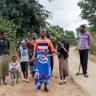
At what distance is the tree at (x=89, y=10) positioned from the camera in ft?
129

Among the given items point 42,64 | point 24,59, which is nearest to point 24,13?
Result: point 24,59

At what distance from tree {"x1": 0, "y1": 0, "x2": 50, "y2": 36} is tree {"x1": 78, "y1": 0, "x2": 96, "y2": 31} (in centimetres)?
891

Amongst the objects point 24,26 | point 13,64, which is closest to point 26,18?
point 24,26

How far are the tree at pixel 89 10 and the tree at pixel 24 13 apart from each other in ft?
29.2

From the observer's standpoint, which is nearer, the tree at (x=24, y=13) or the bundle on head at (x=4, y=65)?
the bundle on head at (x=4, y=65)

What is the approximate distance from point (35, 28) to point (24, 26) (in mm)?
911

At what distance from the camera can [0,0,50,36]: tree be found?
98.1 feet

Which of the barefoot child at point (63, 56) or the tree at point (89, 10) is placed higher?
the tree at point (89, 10)

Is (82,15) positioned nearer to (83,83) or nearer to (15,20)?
(15,20)

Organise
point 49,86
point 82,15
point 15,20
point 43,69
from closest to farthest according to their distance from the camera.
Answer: point 43,69 < point 49,86 < point 15,20 < point 82,15

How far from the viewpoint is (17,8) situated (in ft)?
99.8

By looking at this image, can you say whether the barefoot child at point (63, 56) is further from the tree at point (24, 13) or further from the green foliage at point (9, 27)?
the tree at point (24, 13)

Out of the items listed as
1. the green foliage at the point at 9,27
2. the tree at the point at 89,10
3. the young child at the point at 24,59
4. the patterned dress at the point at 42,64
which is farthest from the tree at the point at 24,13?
the patterned dress at the point at 42,64

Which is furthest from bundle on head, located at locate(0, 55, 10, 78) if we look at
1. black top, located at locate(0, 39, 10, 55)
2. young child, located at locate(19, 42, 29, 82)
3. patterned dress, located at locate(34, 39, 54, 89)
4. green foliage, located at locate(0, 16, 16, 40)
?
green foliage, located at locate(0, 16, 16, 40)
